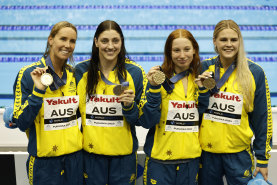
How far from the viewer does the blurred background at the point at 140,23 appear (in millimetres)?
4926

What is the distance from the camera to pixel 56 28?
6.26ft

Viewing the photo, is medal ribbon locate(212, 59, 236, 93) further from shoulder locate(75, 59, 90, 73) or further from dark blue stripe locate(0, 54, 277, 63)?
dark blue stripe locate(0, 54, 277, 63)

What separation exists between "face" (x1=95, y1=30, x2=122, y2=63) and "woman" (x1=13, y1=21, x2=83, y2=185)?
19 cm

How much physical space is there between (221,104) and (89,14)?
4248 millimetres

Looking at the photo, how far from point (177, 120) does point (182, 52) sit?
41 centimetres

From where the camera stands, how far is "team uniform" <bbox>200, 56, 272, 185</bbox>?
1.93m

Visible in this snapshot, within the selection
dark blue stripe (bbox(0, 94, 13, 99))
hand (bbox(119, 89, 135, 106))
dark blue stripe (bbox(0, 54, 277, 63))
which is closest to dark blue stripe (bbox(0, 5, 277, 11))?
dark blue stripe (bbox(0, 54, 277, 63))

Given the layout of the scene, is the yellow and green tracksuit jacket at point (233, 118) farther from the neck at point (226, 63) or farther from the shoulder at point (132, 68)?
the shoulder at point (132, 68)

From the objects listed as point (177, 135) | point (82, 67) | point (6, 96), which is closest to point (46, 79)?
point (82, 67)

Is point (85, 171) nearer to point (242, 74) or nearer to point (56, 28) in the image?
point (56, 28)

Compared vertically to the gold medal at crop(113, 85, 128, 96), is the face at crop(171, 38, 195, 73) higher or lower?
higher

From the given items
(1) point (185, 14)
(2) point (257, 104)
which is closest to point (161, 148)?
(2) point (257, 104)

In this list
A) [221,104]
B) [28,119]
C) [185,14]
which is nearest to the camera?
[28,119]

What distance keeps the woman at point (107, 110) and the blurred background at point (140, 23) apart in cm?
275
